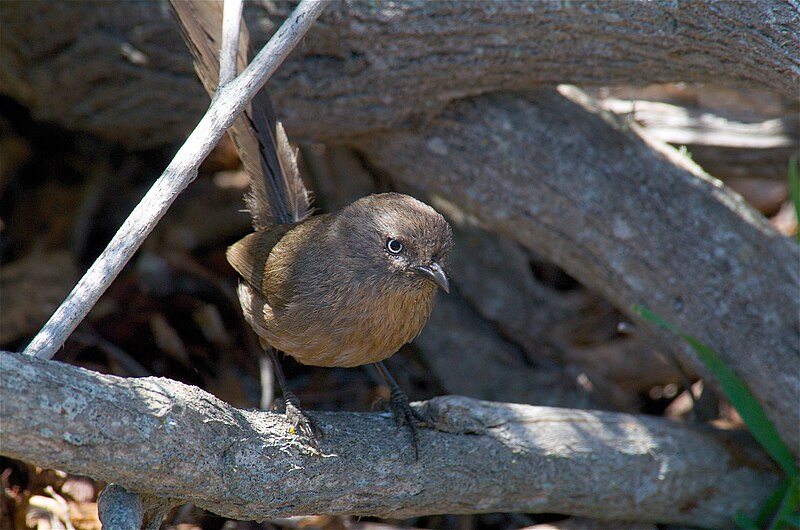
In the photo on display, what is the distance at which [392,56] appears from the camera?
368 cm

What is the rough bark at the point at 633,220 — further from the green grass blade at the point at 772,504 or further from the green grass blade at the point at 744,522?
the green grass blade at the point at 744,522

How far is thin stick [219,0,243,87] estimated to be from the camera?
2.92m

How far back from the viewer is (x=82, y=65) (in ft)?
13.9

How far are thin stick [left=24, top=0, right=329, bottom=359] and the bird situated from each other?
0.52 metres

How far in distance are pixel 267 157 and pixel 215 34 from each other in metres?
0.59

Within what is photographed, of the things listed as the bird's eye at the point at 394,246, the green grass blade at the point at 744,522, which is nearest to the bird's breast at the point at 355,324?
the bird's eye at the point at 394,246

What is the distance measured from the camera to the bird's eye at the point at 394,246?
3117 mm

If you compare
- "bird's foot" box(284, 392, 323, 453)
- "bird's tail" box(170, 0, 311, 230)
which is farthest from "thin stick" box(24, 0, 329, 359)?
"bird's foot" box(284, 392, 323, 453)

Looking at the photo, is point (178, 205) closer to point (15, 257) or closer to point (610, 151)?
point (15, 257)

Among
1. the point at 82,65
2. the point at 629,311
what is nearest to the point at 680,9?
the point at 629,311

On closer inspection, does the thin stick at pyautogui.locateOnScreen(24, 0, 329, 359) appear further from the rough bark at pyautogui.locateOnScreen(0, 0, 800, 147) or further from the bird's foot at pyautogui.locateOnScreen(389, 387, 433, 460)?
the bird's foot at pyautogui.locateOnScreen(389, 387, 433, 460)

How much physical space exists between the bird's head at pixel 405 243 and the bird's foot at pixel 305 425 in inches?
23.6

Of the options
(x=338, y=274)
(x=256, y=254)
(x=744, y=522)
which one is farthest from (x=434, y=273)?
(x=744, y=522)

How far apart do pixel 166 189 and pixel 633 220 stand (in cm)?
222
